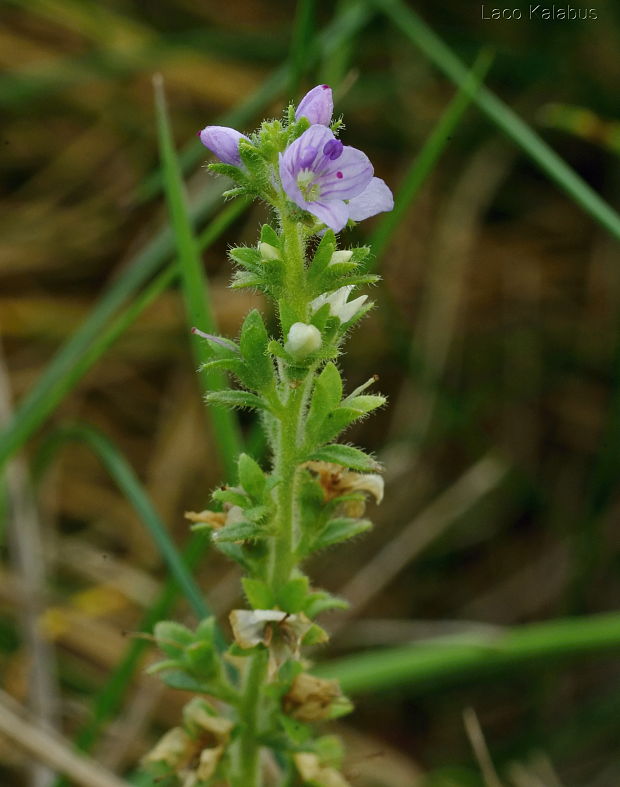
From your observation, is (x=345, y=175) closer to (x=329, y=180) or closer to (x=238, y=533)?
(x=329, y=180)

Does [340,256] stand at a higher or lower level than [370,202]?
lower

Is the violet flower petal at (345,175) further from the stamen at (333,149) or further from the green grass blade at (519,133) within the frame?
the green grass blade at (519,133)

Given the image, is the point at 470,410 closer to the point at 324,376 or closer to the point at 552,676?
the point at 552,676

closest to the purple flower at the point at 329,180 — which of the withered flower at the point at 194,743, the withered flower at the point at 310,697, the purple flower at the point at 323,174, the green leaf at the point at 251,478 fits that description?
the purple flower at the point at 323,174

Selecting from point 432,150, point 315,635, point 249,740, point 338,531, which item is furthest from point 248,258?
point 432,150

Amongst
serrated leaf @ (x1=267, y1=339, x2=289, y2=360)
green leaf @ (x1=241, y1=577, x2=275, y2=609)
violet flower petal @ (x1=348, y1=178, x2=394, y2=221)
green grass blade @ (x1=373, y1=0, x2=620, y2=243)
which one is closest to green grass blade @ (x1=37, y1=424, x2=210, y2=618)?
green leaf @ (x1=241, y1=577, x2=275, y2=609)

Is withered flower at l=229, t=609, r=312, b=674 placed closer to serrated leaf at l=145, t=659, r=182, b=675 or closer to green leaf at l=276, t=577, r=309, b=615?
green leaf at l=276, t=577, r=309, b=615
